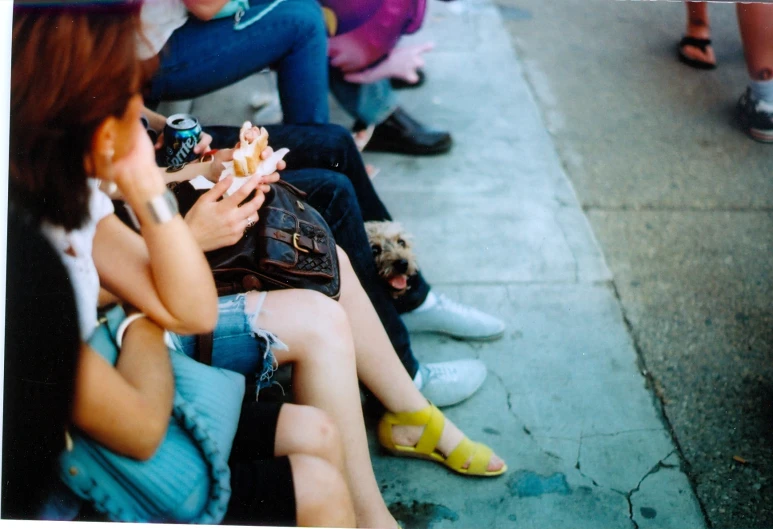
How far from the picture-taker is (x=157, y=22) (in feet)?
4.34

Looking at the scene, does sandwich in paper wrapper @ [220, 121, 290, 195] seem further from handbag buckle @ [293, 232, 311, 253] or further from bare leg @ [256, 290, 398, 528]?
bare leg @ [256, 290, 398, 528]

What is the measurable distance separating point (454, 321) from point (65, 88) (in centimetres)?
115

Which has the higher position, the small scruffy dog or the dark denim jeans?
the dark denim jeans

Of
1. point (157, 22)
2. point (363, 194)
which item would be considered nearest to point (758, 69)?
point (363, 194)

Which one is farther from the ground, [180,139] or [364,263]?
[180,139]

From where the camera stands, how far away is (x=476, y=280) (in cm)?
202

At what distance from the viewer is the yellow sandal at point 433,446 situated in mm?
1500

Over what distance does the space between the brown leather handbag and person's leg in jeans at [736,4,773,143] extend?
1.28 m

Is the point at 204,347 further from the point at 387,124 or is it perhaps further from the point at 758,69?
the point at 758,69

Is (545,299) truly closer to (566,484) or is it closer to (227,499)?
(566,484)

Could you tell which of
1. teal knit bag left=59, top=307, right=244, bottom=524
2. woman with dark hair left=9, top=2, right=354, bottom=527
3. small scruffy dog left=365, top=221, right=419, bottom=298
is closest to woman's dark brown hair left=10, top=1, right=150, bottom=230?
woman with dark hair left=9, top=2, right=354, bottom=527

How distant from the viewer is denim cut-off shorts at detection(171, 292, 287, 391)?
1.22 meters

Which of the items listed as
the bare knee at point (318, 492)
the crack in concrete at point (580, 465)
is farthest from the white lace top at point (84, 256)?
the crack in concrete at point (580, 465)

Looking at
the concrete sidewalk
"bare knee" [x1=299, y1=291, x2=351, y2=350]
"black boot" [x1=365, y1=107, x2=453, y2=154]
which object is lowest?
the concrete sidewalk
